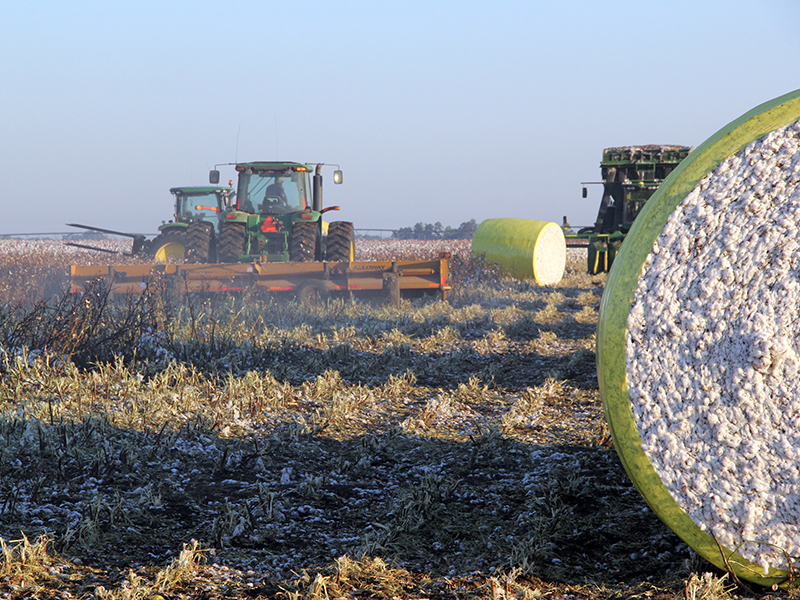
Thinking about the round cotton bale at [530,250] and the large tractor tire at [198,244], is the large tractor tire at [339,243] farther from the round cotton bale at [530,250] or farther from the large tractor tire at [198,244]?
the round cotton bale at [530,250]

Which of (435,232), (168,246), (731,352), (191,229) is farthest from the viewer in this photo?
(435,232)

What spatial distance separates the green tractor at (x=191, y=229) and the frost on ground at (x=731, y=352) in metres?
10.7

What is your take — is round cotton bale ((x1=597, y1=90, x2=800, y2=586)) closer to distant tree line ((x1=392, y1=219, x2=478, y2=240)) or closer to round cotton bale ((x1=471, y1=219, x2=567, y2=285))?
round cotton bale ((x1=471, y1=219, x2=567, y2=285))

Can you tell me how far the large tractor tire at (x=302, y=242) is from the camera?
39.4ft

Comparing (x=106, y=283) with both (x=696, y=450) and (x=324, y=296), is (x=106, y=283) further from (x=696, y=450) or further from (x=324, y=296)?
(x=696, y=450)

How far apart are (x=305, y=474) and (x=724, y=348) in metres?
2.42

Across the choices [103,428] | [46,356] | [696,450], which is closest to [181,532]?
[103,428]

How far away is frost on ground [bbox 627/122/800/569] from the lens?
2.28m

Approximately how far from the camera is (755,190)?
231 cm

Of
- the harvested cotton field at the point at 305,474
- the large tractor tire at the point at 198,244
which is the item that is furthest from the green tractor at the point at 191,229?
the harvested cotton field at the point at 305,474

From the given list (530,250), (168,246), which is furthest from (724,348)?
(168,246)

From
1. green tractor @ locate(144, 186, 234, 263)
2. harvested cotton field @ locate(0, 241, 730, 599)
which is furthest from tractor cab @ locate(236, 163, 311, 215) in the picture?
harvested cotton field @ locate(0, 241, 730, 599)

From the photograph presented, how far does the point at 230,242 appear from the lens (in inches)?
461

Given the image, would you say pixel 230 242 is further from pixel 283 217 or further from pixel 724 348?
pixel 724 348
